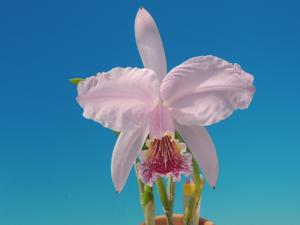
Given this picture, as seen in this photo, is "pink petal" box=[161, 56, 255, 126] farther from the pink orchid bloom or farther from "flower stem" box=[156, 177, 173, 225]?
"flower stem" box=[156, 177, 173, 225]

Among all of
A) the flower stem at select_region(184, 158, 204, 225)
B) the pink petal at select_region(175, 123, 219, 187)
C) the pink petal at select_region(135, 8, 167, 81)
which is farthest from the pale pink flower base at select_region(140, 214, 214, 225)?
the pink petal at select_region(135, 8, 167, 81)

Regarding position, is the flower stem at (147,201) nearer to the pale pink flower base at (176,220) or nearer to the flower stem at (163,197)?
the flower stem at (163,197)

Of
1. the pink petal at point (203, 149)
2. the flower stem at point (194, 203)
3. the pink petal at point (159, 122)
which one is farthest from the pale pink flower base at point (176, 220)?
the pink petal at point (159, 122)

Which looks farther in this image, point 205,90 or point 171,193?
point 171,193

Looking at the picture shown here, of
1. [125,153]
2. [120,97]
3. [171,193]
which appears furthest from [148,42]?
[171,193]

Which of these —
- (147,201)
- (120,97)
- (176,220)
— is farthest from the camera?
(176,220)

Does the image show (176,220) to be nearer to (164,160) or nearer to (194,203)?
(194,203)

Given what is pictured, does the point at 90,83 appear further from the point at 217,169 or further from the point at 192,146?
the point at 217,169

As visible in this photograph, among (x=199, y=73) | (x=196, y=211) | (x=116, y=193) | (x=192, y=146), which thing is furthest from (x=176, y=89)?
(x=196, y=211)
